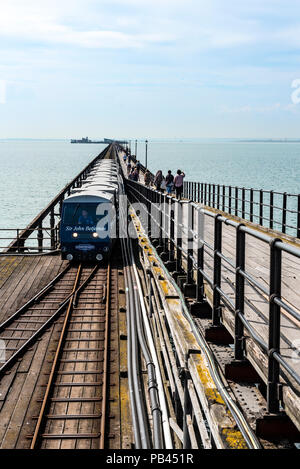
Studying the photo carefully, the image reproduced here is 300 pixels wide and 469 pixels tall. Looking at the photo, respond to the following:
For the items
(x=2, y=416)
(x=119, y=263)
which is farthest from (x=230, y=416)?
(x=119, y=263)

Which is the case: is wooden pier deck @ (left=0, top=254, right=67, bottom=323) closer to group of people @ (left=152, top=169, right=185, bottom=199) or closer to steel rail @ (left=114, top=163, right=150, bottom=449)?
steel rail @ (left=114, top=163, right=150, bottom=449)

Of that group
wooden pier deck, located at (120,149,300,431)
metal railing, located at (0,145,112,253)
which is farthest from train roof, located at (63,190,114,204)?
wooden pier deck, located at (120,149,300,431)

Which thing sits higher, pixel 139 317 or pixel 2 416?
pixel 139 317

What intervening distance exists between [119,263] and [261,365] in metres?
17.7

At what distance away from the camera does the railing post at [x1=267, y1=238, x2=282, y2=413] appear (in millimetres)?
3787

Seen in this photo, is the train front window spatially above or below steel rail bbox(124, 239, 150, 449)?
above

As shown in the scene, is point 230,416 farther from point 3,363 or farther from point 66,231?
point 66,231

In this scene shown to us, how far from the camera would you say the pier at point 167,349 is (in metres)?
4.05

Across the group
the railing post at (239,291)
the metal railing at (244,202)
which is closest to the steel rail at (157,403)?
the railing post at (239,291)

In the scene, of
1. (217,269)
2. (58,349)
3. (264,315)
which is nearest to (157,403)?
(217,269)

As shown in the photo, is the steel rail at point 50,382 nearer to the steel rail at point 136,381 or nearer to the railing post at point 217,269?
the steel rail at point 136,381

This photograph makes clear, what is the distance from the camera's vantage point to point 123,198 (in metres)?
35.5

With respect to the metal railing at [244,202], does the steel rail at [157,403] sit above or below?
below

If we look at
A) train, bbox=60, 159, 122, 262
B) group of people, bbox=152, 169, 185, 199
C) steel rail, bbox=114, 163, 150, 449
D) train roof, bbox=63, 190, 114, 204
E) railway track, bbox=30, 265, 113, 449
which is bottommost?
railway track, bbox=30, 265, 113, 449
